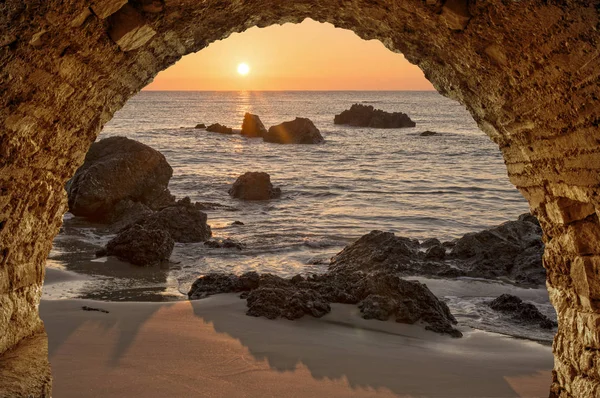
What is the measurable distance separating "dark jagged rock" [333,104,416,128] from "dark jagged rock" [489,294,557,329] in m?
48.2

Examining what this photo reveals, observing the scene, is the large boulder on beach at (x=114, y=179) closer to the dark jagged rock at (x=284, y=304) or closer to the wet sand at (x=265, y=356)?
the wet sand at (x=265, y=356)

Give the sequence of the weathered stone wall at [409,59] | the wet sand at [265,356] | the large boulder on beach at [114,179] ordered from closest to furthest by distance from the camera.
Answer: the weathered stone wall at [409,59], the wet sand at [265,356], the large boulder on beach at [114,179]

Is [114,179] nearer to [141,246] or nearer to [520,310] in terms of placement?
[141,246]

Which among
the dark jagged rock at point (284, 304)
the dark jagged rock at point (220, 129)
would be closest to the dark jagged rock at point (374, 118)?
the dark jagged rock at point (220, 129)

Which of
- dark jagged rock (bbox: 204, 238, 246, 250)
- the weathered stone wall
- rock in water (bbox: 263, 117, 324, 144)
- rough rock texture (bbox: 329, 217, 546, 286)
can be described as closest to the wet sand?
the weathered stone wall

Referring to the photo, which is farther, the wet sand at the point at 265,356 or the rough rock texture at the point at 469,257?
the rough rock texture at the point at 469,257

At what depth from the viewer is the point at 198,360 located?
261 inches

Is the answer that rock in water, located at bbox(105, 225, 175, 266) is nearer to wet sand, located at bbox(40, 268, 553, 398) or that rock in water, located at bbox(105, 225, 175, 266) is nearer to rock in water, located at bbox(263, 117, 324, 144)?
wet sand, located at bbox(40, 268, 553, 398)

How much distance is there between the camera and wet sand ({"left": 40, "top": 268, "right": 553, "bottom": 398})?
609 centimetres

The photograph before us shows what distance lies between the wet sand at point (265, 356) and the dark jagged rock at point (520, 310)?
83 centimetres

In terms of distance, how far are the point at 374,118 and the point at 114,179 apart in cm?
4441

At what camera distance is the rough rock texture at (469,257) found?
Answer: 35.7 feet

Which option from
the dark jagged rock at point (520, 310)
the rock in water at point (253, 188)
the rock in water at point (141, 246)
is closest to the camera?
the dark jagged rock at point (520, 310)

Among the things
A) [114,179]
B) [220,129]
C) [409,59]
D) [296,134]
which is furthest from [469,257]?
[220,129]
